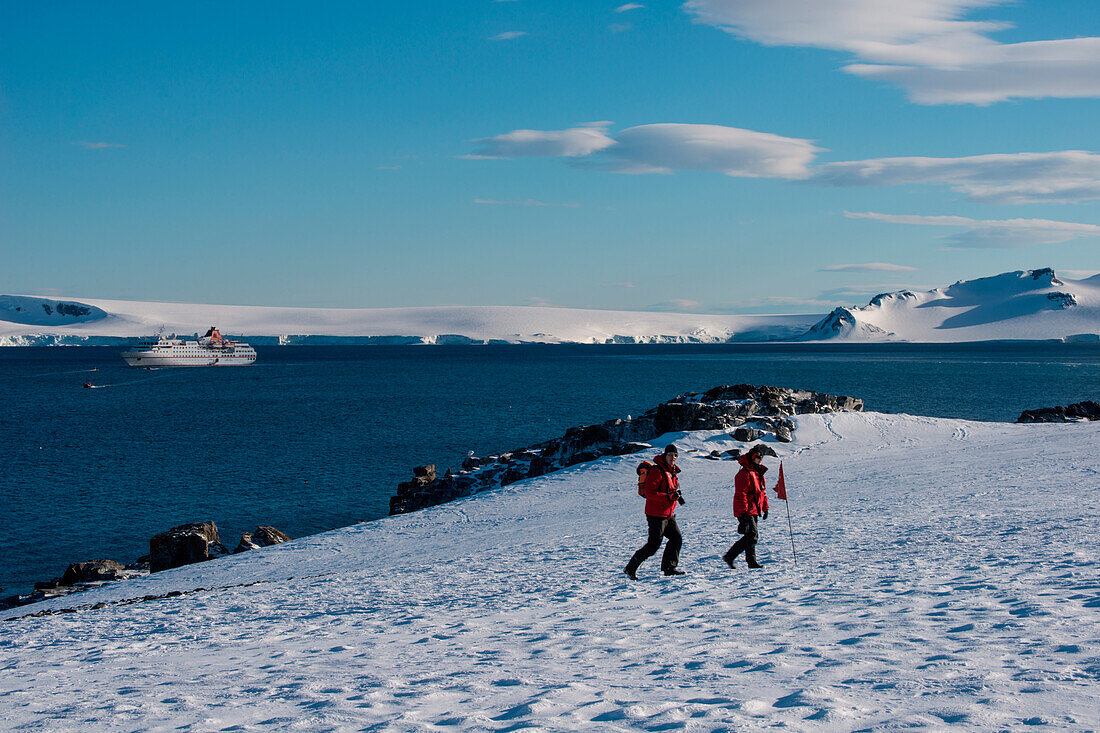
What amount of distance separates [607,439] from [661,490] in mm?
14919

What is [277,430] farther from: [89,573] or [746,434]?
[746,434]

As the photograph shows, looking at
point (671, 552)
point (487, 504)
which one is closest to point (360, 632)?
point (671, 552)

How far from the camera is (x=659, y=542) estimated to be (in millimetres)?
9953

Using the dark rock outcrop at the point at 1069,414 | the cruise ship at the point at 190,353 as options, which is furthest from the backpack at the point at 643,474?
the cruise ship at the point at 190,353

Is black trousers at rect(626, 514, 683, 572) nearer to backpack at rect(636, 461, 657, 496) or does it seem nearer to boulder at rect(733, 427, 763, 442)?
backpack at rect(636, 461, 657, 496)

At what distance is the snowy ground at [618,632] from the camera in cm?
536

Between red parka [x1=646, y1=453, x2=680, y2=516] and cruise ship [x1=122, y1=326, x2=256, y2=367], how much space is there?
424ft

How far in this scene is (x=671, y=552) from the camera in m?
10.3

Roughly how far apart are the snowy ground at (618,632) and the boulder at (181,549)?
10.3 ft

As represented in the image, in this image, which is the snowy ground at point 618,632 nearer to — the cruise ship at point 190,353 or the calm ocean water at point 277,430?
the calm ocean water at point 277,430

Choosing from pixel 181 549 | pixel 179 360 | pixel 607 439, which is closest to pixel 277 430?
pixel 607 439

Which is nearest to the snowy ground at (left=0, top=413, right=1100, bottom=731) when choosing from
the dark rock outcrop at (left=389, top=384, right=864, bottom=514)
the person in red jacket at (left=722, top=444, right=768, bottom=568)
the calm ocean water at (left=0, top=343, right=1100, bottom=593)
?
the person in red jacket at (left=722, top=444, right=768, bottom=568)

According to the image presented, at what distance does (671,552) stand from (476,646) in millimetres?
3555

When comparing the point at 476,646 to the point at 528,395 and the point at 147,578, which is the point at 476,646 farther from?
the point at 528,395
